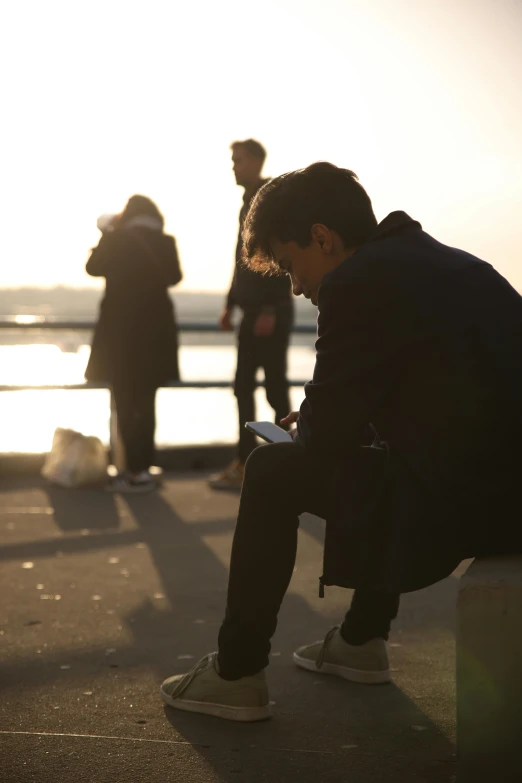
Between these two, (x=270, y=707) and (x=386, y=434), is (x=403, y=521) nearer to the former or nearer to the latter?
(x=386, y=434)

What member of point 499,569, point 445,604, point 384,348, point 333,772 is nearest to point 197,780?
point 333,772

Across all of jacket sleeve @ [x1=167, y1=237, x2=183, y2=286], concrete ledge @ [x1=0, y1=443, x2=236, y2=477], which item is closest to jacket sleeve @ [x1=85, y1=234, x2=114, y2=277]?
jacket sleeve @ [x1=167, y1=237, x2=183, y2=286]

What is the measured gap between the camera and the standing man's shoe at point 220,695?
9.80 ft

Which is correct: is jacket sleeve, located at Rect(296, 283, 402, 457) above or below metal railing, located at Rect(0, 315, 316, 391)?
above

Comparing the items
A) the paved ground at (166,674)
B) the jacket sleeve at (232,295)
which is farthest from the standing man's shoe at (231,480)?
the paved ground at (166,674)

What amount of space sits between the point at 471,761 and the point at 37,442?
10891 mm

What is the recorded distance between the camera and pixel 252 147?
673 cm

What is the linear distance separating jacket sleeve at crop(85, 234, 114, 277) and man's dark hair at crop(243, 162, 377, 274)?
184 inches

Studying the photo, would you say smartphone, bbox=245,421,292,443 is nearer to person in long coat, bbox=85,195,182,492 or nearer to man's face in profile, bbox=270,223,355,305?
man's face in profile, bbox=270,223,355,305

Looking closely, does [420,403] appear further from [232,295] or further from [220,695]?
[232,295]

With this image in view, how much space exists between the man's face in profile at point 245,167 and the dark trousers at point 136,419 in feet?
5.20

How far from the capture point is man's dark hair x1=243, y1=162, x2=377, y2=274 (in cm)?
276

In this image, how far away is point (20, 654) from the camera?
11.9ft

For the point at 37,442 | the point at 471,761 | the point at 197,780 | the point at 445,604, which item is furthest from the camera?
the point at 37,442
